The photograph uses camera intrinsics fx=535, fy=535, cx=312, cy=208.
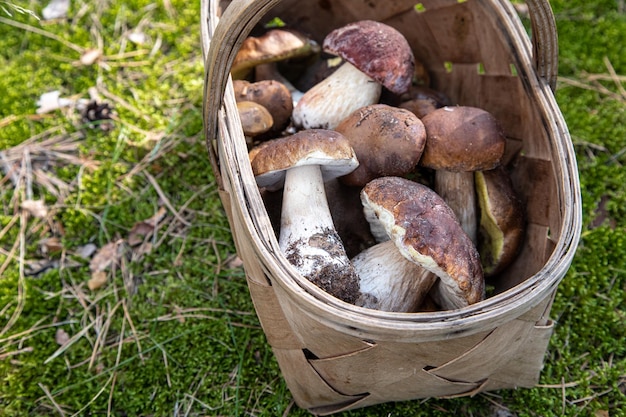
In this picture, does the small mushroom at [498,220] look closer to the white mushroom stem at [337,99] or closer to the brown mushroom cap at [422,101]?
the brown mushroom cap at [422,101]

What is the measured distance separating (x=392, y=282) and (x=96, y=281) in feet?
4.46

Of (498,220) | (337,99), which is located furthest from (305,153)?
(498,220)


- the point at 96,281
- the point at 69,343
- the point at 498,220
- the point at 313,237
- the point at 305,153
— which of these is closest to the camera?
the point at 305,153

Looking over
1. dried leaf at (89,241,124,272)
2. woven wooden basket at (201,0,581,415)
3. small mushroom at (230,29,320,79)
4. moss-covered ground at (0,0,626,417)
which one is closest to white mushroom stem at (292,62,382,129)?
small mushroom at (230,29,320,79)

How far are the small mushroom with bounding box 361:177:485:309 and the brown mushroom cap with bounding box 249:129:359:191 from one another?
0.14 metres

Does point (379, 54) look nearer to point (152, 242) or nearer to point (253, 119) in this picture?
point (253, 119)

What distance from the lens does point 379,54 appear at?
196 centimetres

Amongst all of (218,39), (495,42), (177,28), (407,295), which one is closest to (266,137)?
(218,39)

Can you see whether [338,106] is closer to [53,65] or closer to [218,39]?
[218,39]

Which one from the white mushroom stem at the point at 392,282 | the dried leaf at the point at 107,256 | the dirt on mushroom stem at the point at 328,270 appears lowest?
the white mushroom stem at the point at 392,282

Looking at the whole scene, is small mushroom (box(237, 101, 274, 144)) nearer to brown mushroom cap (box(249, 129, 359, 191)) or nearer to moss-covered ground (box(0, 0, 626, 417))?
brown mushroom cap (box(249, 129, 359, 191))

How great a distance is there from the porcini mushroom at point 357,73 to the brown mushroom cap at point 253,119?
0.18m

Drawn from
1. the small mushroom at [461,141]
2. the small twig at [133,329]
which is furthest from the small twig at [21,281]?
the small mushroom at [461,141]

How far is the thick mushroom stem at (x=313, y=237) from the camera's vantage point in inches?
66.6
